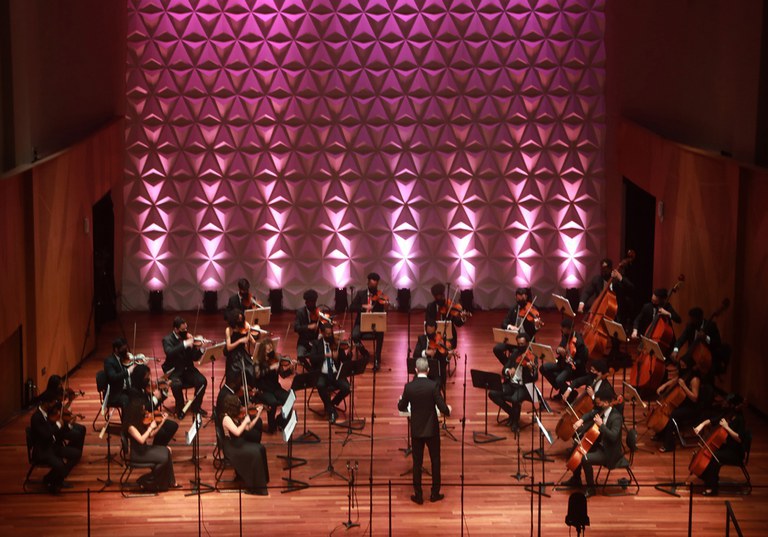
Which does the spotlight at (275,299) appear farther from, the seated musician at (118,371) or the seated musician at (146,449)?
the seated musician at (146,449)

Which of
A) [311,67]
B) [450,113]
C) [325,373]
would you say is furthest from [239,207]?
[325,373]

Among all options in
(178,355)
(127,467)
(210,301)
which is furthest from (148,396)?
(210,301)

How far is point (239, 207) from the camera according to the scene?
19.2 m

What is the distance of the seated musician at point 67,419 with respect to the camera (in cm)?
1152

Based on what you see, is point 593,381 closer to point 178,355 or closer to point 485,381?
point 485,381

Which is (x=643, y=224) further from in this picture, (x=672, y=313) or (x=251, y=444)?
(x=251, y=444)

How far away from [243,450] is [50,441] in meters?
1.99

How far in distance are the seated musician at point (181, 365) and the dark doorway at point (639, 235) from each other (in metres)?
7.78

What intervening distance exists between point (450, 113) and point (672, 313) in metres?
6.22

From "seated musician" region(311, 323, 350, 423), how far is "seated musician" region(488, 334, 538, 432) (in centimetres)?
186

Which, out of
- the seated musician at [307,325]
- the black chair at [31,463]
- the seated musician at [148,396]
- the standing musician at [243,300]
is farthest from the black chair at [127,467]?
the standing musician at [243,300]

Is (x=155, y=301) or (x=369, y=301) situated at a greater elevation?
(x=369, y=301)

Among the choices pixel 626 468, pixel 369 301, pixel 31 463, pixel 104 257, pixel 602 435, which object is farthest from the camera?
pixel 104 257

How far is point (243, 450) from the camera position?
37.8 ft
